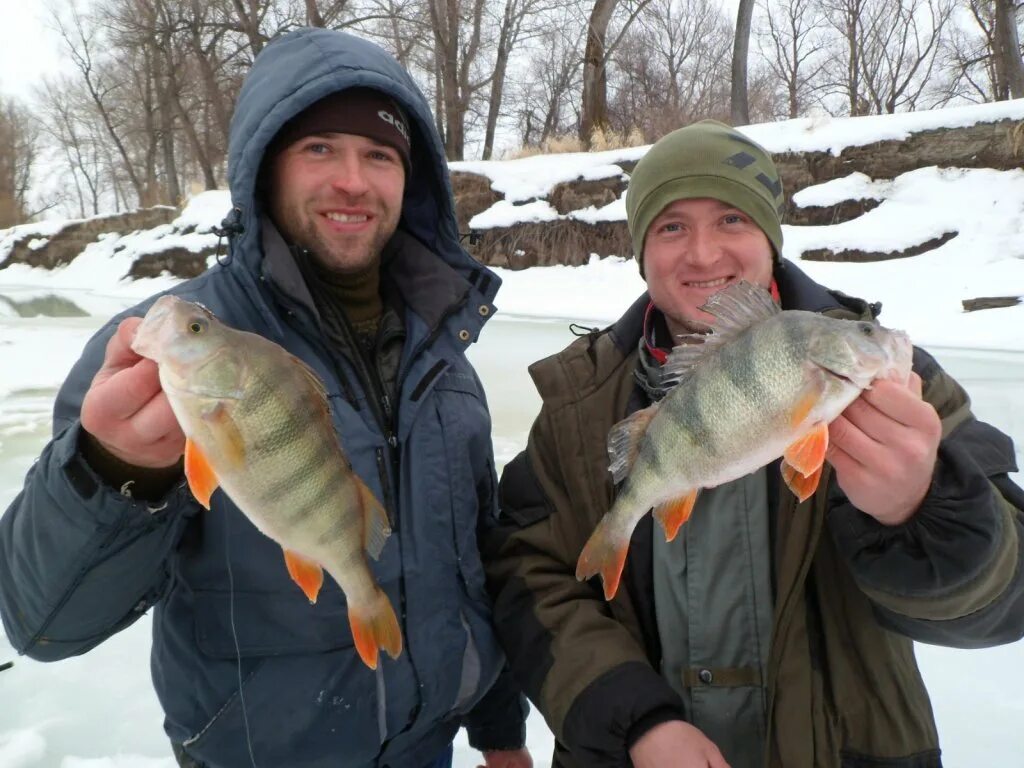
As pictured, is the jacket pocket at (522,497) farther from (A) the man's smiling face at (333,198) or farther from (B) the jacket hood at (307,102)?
(A) the man's smiling face at (333,198)

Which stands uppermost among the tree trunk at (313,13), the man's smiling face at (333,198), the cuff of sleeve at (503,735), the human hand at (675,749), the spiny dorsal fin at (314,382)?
the tree trunk at (313,13)

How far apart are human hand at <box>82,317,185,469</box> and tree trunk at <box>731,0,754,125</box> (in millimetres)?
16499

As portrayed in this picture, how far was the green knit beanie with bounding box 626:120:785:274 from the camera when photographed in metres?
1.88

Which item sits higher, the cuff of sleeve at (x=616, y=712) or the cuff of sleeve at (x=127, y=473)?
the cuff of sleeve at (x=127, y=473)

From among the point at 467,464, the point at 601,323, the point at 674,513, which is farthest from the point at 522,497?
the point at 601,323

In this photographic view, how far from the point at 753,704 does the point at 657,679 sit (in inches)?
10.0

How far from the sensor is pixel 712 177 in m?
1.88

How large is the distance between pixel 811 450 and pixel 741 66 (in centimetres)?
1723

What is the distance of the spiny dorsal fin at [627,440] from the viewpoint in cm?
155

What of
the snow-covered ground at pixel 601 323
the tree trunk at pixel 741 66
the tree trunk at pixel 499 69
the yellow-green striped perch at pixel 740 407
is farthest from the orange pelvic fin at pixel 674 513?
the tree trunk at pixel 499 69

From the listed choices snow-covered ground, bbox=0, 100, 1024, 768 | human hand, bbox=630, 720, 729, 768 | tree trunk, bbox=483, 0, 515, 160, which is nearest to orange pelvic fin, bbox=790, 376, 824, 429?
human hand, bbox=630, 720, 729, 768

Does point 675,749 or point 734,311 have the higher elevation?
point 734,311

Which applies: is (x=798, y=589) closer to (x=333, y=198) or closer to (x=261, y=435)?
(x=261, y=435)

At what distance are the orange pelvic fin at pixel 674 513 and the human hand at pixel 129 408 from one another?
968 millimetres
